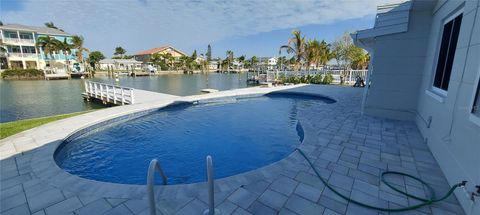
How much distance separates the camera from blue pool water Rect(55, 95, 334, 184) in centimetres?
443

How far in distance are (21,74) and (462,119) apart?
46589 mm

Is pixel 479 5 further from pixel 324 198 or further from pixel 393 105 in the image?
pixel 393 105

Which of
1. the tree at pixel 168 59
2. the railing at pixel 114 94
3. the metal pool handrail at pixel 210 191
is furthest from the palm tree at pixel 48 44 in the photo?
the metal pool handrail at pixel 210 191

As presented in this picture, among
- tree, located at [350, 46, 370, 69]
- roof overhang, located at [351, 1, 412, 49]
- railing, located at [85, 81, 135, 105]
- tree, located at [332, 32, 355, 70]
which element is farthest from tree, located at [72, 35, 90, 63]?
roof overhang, located at [351, 1, 412, 49]

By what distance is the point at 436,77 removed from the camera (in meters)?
4.72

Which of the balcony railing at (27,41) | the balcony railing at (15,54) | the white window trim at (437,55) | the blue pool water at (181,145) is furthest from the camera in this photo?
the balcony railing at (27,41)

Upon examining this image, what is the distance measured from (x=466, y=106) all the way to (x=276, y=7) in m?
12.4

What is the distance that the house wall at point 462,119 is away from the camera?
2.37 metres

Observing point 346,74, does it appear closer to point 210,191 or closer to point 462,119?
point 462,119

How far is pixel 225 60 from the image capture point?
69.9m

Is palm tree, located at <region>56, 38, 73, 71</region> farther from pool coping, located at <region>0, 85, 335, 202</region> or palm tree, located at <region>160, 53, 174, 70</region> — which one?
pool coping, located at <region>0, 85, 335, 202</region>

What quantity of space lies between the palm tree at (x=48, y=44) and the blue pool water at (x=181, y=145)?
132 feet

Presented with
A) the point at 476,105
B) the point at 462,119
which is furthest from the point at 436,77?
the point at 476,105

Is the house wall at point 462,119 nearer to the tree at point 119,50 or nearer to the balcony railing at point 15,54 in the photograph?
the balcony railing at point 15,54
